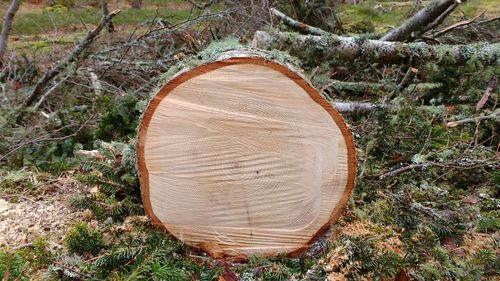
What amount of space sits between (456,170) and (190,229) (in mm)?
1712

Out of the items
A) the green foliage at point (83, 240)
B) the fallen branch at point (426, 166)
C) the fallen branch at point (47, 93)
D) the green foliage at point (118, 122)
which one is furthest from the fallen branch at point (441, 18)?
the green foliage at point (83, 240)

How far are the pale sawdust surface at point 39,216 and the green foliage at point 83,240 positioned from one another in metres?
0.20

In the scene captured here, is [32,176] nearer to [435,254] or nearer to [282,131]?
[282,131]

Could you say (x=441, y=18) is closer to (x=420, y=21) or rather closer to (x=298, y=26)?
(x=420, y=21)

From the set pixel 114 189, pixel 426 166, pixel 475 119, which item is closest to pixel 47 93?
pixel 114 189

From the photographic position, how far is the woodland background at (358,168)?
1.89 meters

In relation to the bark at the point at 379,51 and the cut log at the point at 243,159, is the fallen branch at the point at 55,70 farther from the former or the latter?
the cut log at the point at 243,159

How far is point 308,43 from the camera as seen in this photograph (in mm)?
3404

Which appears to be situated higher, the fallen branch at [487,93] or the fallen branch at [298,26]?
the fallen branch at [298,26]

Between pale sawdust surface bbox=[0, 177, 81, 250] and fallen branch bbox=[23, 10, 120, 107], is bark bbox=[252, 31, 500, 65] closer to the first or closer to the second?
fallen branch bbox=[23, 10, 120, 107]

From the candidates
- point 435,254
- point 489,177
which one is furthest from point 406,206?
point 489,177

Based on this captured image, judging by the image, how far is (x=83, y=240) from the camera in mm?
1902

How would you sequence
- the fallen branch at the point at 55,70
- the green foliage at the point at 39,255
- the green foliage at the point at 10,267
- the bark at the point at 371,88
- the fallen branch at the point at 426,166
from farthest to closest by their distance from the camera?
the fallen branch at the point at 55,70, the bark at the point at 371,88, the fallen branch at the point at 426,166, the green foliage at the point at 39,255, the green foliage at the point at 10,267

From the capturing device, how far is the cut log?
1.85 meters
